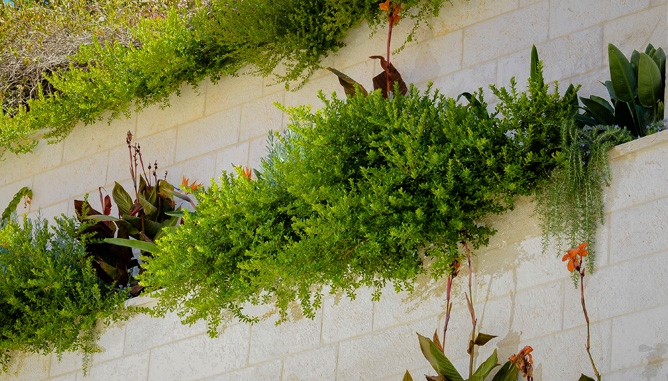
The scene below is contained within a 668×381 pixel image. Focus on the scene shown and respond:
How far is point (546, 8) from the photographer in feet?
13.0

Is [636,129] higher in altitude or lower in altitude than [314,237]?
higher

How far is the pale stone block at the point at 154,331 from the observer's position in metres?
3.99

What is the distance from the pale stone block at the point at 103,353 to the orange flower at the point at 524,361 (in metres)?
1.90

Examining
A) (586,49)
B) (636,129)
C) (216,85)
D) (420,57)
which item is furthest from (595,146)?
(216,85)

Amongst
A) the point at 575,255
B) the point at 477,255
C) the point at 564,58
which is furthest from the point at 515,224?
the point at 564,58

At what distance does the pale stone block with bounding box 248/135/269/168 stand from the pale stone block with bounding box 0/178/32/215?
1541 mm

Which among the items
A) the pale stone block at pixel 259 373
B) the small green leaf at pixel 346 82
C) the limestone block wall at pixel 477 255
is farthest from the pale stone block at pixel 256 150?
the pale stone block at pixel 259 373

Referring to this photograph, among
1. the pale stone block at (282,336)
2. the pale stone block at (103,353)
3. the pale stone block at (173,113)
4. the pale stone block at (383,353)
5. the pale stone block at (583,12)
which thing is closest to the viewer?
the pale stone block at (383,353)

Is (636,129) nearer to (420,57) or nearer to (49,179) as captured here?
(420,57)

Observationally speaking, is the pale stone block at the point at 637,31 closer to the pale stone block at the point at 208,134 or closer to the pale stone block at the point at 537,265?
the pale stone block at the point at 537,265

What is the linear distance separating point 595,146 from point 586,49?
2.67 feet

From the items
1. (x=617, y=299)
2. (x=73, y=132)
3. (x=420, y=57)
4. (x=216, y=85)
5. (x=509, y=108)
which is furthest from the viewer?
(x=73, y=132)

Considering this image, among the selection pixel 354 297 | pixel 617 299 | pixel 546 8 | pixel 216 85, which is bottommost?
pixel 617 299

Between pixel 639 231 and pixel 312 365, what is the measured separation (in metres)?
1.31
